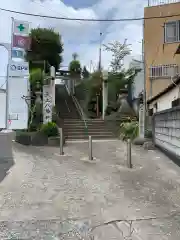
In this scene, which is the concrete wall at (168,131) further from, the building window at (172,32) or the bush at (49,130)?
the building window at (172,32)

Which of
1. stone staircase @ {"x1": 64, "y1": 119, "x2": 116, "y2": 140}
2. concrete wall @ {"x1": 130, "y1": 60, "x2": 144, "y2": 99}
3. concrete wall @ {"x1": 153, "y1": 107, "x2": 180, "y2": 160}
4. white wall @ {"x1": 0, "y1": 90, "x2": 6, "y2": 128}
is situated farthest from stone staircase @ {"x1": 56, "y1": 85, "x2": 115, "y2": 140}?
concrete wall @ {"x1": 153, "y1": 107, "x2": 180, "y2": 160}

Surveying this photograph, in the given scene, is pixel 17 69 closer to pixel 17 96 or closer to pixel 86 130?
pixel 17 96

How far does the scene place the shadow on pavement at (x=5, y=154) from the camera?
316 inches

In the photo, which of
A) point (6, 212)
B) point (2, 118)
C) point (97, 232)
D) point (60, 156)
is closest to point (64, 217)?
point (97, 232)

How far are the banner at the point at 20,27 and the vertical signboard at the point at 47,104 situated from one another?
3.16 metres

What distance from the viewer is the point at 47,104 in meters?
16.0

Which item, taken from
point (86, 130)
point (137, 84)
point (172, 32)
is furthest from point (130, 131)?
point (137, 84)

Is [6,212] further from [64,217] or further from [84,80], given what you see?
[84,80]

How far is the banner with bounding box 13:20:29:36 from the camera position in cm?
1440

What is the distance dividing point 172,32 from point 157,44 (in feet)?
3.66

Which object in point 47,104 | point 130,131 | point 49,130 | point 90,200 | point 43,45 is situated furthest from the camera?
point 43,45

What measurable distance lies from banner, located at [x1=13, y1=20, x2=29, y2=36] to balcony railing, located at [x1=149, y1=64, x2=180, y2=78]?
8020mm

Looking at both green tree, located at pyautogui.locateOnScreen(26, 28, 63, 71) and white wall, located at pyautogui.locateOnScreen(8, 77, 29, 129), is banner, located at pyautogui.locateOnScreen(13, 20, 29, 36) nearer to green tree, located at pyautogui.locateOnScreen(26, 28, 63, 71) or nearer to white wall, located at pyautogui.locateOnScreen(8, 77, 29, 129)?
white wall, located at pyautogui.locateOnScreen(8, 77, 29, 129)

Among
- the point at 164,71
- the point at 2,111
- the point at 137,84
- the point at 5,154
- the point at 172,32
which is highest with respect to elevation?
the point at 172,32
